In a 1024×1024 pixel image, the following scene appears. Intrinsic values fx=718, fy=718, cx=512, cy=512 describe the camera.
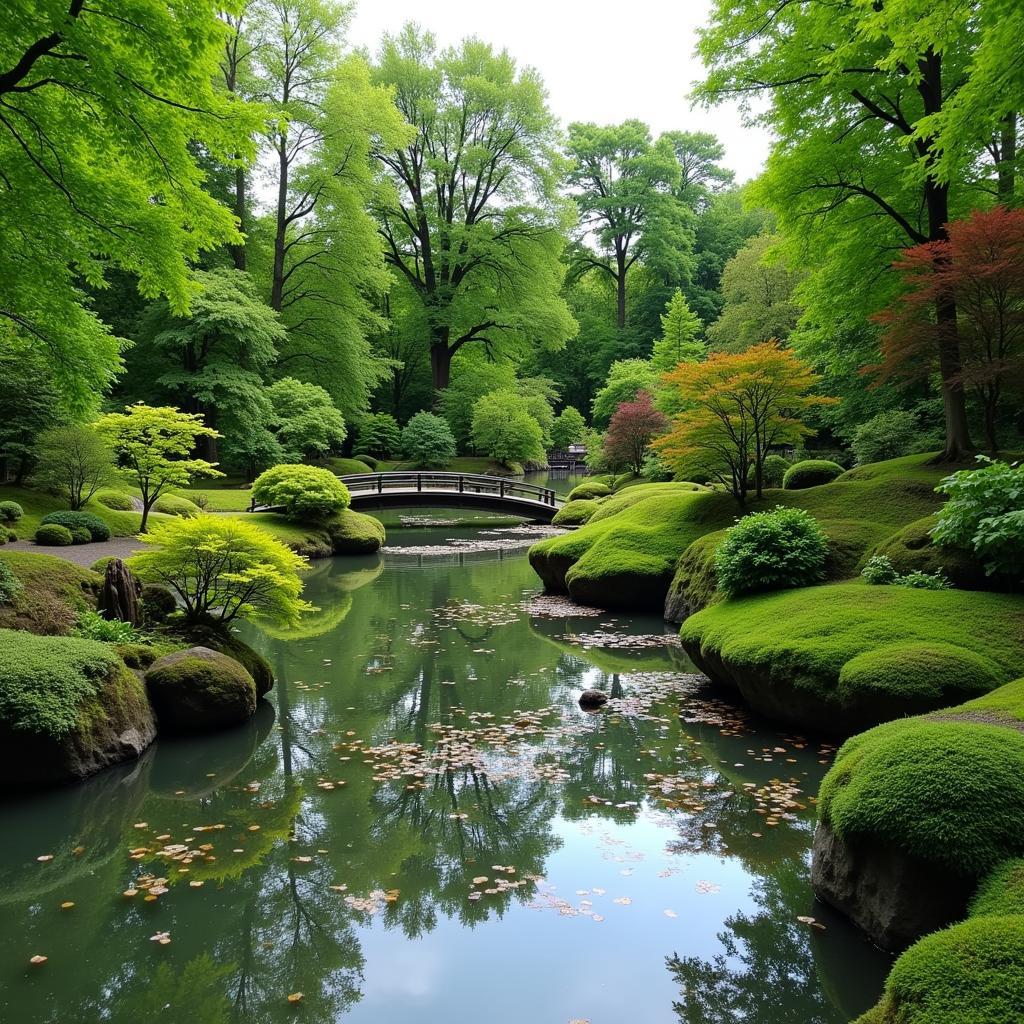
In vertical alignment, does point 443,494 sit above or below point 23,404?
below

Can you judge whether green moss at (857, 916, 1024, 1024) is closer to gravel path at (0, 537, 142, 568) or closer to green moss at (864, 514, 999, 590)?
green moss at (864, 514, 999, 590)

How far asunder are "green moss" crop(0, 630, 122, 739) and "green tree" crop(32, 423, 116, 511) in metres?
12.4

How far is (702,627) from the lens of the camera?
354 inches

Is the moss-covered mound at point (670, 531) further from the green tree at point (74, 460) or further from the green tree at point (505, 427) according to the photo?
the green tree at point (505, 427)

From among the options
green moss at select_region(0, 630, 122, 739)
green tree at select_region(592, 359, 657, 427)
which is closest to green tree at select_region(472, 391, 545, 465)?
green tree at select_region(592, 359, 657, 427)

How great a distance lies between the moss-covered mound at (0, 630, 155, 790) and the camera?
603 cm

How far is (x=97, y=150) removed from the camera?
804 cm

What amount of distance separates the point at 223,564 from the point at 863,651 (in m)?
7.22

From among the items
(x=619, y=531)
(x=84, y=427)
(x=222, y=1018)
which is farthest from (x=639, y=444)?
(x=222, y=1018)

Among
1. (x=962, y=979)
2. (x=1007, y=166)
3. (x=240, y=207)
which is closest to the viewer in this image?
(x=962, y=979)

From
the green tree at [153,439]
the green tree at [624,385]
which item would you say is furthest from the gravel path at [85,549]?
the green tree at [624,385]

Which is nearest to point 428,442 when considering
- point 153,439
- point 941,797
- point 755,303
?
point 755,303

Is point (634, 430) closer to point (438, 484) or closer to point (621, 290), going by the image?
point (438, 484)

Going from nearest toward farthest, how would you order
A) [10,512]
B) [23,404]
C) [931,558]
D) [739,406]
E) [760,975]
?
[760,975] → [931,558] → [739,406] → [10,512] → [23,404]
